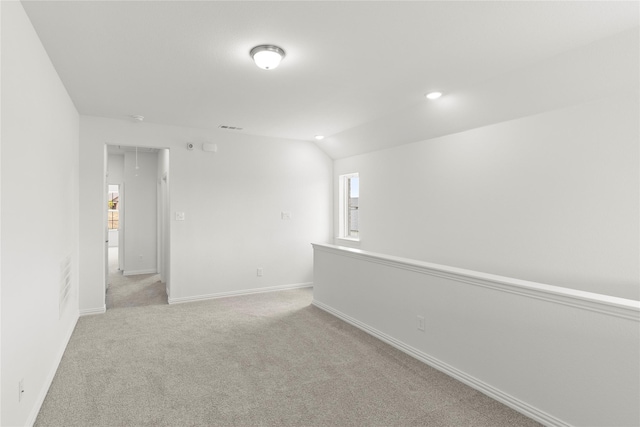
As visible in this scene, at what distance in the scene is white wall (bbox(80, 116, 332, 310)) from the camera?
181 inches

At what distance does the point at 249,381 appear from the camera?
2.78 metres

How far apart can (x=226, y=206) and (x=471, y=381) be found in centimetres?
402

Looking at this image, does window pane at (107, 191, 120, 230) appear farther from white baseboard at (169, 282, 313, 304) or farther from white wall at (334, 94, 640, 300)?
white wall at (334, 94, 640, 300)

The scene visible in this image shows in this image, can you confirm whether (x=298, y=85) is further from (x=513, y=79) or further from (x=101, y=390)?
(x=101, y=390)

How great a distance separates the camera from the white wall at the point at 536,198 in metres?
2.80

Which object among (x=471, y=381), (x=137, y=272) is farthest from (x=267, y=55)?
(x=137, y=272)

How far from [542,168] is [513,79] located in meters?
0.86

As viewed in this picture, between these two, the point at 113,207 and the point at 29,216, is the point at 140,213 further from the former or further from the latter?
the point at 29,216

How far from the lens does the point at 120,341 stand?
3.63 m

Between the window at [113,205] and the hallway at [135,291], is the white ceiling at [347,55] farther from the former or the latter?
the window at [113,205]

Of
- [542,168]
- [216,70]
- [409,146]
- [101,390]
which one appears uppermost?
[216,70]

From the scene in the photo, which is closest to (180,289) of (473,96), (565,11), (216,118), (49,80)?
(216,118)

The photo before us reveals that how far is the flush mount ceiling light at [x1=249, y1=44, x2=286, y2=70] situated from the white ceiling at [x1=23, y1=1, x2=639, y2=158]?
0.19 ft

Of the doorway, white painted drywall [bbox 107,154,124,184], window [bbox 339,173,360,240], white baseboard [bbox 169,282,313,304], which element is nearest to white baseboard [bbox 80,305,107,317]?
white baseboard [bbox 169,282,313,304]
